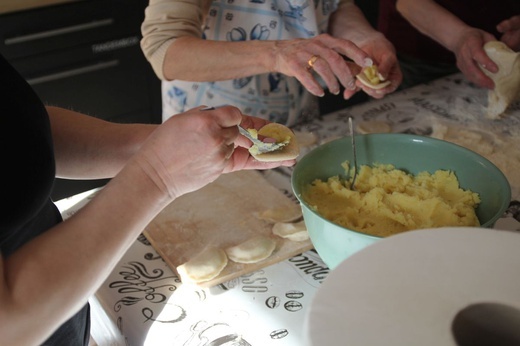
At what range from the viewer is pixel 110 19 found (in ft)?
7.98

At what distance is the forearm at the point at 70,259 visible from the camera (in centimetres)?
63

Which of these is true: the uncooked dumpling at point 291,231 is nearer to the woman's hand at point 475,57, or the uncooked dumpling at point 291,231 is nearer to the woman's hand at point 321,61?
the woman's hand at point 321,61

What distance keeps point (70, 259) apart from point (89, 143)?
1.11 feet

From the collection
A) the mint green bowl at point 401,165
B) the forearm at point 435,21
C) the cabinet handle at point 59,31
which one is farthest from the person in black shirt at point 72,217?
the cabinet handle at point 59,31

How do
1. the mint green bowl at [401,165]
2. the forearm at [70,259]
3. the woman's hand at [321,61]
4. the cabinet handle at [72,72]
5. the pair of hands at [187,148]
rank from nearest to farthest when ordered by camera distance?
the forearm at [70,259] < the pair of hands at [187,148] < the mint green bowl at [401,165] < the woman's hand at [321,61] < the cabinet handle at [72,72]

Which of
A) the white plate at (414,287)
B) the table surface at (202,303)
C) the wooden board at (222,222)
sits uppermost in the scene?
the white plate at (414,287)

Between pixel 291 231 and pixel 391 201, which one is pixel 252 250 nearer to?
pixel 291 231

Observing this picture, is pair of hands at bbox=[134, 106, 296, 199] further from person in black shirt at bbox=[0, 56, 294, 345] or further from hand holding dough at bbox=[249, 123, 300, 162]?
hand holding dough at bbox=[249, 123, 300, 162]

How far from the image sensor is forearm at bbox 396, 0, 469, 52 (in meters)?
1.61

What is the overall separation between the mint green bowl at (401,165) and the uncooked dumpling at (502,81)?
1.62ft

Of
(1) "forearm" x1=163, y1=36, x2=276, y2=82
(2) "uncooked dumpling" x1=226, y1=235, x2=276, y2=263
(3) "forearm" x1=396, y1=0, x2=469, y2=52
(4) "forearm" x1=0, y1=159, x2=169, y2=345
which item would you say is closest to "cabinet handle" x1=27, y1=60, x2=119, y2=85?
(1) "forearm" x1=163, y1=36, x2=276, y2=82

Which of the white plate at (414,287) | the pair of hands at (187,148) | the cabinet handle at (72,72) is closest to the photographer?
the white plate at (414,287)

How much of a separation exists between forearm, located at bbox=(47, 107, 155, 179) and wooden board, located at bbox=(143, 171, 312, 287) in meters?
0.15

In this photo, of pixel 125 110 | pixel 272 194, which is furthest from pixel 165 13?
pixel 125 110
